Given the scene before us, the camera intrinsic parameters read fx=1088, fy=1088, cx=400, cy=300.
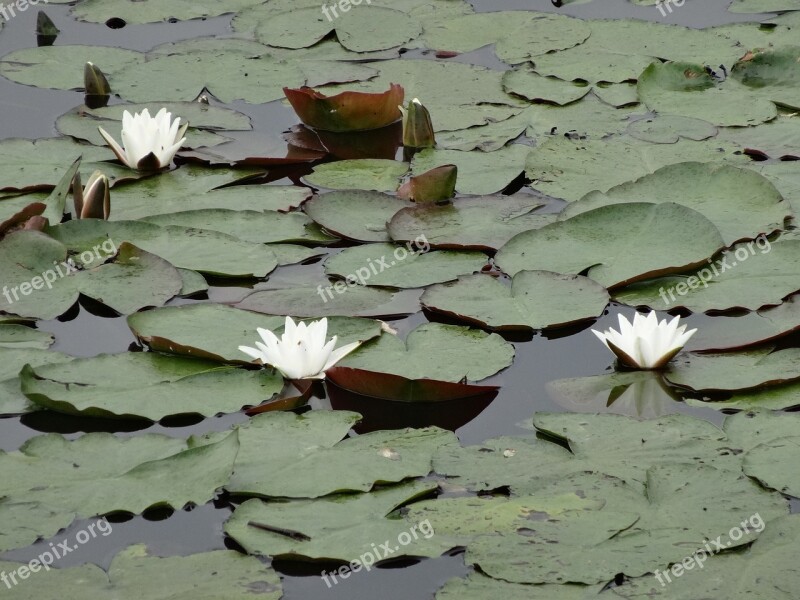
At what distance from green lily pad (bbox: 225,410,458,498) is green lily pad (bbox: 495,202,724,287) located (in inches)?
37.0

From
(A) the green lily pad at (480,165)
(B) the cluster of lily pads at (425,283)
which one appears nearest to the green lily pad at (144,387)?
(B) the cluster of lily pads at (425,283)

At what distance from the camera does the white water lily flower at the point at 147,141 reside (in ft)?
13.7

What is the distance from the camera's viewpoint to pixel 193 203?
13.3ft

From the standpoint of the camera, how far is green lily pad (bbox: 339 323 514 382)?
313 centimetres

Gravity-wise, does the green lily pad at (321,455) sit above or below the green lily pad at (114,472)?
below

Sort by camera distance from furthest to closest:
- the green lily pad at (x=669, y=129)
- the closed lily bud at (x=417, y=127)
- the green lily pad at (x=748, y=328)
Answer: the green lily pad at (x=669, y=129) → the closed lily bud at (x=417, y=127) → the green lily pad at (x=748, y=328)

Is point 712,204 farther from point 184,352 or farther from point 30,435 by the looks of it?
point 30,435

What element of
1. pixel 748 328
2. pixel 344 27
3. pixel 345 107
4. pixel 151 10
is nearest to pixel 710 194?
pixel 748 328

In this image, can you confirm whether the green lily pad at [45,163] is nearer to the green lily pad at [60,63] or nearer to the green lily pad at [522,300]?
the green lily pad at [60,63]

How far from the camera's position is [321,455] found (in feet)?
9.16

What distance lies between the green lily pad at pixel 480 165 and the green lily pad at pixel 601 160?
0.07 metres

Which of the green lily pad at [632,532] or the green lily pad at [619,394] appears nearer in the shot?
the green lily pad at [632,532]

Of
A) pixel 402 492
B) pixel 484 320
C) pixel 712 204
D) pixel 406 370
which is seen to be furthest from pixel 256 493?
pixel 712 204

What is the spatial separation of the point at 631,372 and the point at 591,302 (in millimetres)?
317
